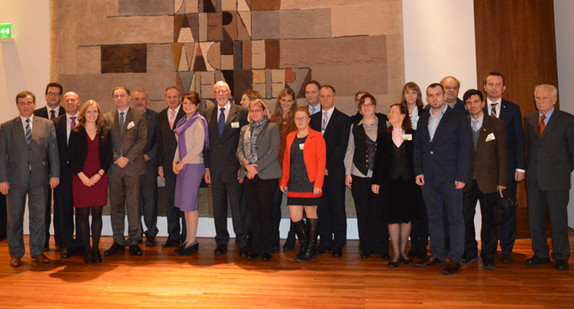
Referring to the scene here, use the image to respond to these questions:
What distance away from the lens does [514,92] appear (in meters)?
5.48

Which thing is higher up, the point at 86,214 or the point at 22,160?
the point at 22,160

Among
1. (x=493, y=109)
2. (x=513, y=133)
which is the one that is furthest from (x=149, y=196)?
(x=513, y=133)

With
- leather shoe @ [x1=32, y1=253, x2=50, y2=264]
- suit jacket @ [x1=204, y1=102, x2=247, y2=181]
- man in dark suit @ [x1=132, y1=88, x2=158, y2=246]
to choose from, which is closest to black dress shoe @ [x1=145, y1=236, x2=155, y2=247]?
man in dark suit @ [x1=132, y1=88, x2=158, y2=246]

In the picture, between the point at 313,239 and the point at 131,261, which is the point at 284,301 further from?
the point at 131,261

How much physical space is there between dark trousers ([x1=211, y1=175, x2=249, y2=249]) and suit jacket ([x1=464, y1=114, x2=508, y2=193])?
226cm

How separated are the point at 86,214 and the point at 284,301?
2337 millimetres

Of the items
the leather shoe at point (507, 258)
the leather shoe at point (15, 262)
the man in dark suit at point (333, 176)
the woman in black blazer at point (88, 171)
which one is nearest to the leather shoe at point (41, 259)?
the leather shoe at point (15, 262)

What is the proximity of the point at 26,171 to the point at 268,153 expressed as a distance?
239 centimetres

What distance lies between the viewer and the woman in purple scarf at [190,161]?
458 centimetres

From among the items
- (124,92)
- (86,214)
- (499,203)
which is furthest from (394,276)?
(124,92)

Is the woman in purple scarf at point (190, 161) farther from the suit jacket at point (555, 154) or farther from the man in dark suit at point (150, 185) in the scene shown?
the suit jacket at point (555, 154)

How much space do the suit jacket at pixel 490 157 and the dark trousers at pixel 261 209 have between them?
1882 millimetres

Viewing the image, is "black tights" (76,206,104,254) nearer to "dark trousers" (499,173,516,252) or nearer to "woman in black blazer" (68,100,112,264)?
"woman in black blazer" (68,100,112,264)

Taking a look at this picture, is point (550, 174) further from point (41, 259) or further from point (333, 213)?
point (41, 259)
